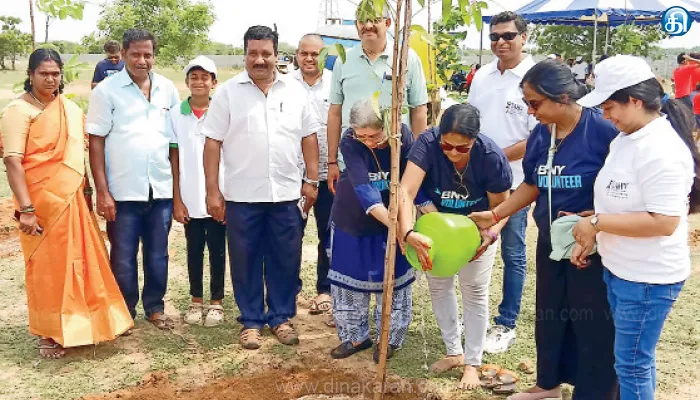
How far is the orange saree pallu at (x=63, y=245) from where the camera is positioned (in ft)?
12.2

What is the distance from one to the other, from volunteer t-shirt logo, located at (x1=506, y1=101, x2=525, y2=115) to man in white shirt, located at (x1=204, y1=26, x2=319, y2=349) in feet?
3.94

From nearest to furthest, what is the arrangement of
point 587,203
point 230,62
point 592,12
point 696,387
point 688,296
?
point 587,203 → point 696,387 → point 688,296 → point 592,12 → point 230,62

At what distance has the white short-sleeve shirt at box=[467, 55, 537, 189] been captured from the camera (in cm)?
380

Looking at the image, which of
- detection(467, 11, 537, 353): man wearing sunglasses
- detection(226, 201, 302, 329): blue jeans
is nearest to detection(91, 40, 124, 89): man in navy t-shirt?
detection(226, 201, 302, 329): blue jeans

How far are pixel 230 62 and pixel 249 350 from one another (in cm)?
5235

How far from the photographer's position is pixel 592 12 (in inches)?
458

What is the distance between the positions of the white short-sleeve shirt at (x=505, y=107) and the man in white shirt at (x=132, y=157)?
2.05 metres

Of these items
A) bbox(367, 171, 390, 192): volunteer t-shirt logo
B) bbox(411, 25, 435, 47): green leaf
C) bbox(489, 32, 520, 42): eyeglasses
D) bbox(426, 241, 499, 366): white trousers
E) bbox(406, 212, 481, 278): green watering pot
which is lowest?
bbox(426, 241, 499, 366): white trousers

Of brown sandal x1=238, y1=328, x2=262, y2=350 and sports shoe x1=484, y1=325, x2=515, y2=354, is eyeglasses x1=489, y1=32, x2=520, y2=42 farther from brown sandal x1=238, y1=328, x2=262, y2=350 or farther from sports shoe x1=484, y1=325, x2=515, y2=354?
brown sandal x1=238, y1=328, x2=262, y2=350

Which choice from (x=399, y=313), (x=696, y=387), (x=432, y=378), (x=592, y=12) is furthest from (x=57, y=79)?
(x=592, y=12)

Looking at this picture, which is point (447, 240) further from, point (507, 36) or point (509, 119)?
point (507, 36)

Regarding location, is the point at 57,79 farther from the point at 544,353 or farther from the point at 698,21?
the point at 698,21

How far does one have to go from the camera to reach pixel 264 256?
417 cm

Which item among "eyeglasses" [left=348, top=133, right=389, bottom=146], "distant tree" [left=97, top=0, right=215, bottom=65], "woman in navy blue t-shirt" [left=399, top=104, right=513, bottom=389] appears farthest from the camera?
"distant tree" [left=97, top=0, right=215, bottom=65]
